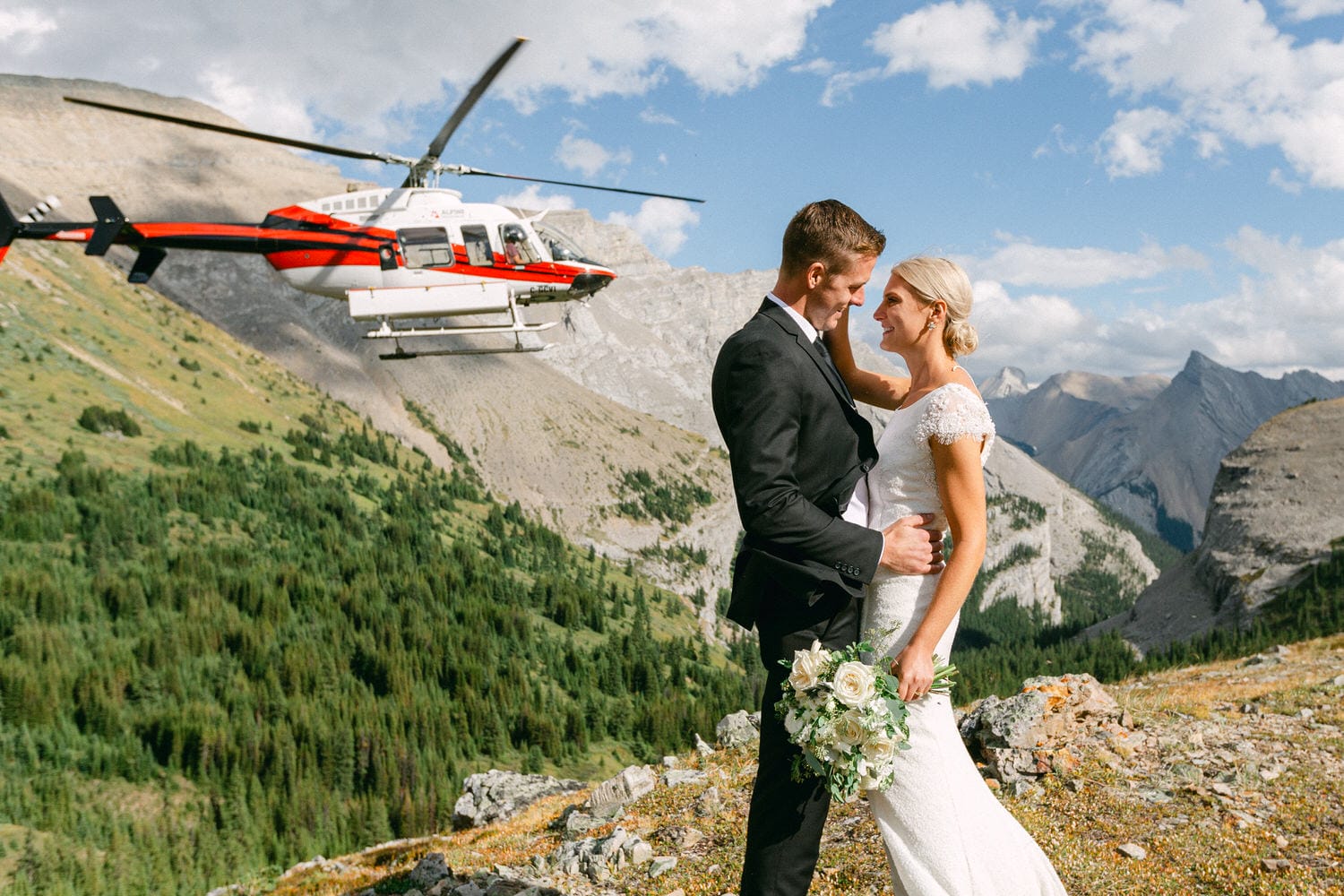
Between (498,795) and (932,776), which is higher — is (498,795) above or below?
below

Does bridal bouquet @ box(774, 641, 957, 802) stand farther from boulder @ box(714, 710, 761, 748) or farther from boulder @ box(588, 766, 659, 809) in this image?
boulder @ box(714, 710, 761, 748)

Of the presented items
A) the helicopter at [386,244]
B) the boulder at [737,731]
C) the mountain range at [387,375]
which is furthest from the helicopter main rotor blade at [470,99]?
the mountain range at [387,375]

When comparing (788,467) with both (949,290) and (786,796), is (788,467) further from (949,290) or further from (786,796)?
(786,796)

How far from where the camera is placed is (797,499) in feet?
12.6

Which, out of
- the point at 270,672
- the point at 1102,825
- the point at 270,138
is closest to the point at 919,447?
the point at 1102,825

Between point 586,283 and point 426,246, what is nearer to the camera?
point 426,246

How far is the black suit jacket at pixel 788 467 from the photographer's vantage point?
383cm

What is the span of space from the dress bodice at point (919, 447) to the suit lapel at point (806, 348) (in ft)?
1.00

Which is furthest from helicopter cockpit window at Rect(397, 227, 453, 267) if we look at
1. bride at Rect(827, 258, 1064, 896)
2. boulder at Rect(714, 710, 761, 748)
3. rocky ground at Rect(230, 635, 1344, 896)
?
bride at Rect(827, 258, 1064, 896)

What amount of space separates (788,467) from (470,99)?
58.4 ft

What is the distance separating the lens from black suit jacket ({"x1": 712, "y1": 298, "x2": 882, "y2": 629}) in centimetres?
383

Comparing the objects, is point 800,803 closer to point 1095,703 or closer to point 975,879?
point 975,879

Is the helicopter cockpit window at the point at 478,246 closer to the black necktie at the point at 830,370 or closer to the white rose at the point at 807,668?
the black necktie at the point at 830,370

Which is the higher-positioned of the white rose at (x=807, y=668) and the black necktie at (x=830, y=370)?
the black necktie at (x=830, y=370)
